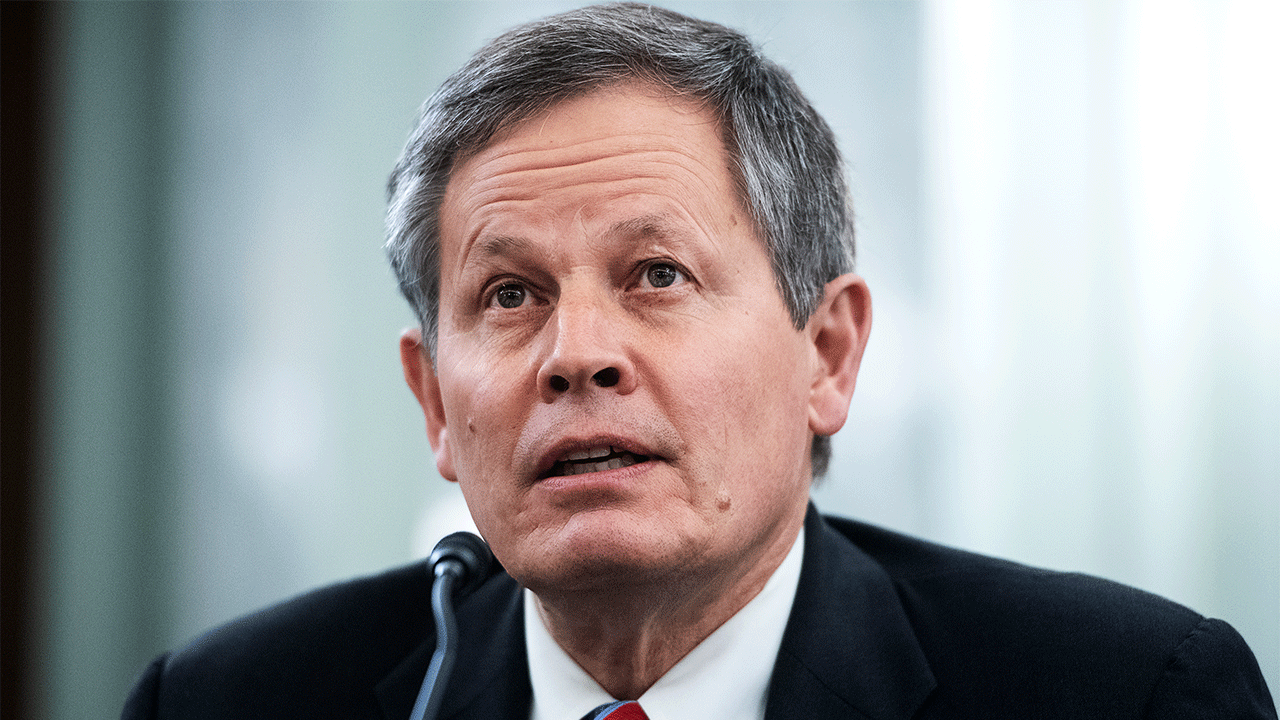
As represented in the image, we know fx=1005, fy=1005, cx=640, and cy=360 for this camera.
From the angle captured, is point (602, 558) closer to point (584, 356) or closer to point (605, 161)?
point (584, 356)

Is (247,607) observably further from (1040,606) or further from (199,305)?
(1040,606)

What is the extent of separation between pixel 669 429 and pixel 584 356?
0.43 feet

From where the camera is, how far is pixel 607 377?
1.16 m

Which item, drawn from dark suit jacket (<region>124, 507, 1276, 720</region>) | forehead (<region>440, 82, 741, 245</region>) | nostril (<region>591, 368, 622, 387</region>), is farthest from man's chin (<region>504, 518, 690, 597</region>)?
forehead (<region>440, 82, 741, 245</region>)

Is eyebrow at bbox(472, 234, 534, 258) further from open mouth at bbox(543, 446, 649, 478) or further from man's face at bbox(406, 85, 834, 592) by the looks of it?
open mouth at bbox(543, 446, 649, 478)

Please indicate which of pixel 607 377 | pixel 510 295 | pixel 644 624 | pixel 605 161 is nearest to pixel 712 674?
pixel 644 624

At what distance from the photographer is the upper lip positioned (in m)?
1.14

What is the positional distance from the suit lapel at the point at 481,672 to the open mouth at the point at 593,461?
414 mm

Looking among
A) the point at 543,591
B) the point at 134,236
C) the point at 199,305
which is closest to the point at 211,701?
the point at 543,591

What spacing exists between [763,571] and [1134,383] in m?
1.13

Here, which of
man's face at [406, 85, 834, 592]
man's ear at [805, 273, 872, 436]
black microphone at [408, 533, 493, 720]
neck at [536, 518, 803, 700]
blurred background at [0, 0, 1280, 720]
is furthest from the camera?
blurred background at [0, 0, 1280, 720]

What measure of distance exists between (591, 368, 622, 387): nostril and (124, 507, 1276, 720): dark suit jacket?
1.47 ft

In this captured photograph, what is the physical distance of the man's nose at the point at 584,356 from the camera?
1135 mm

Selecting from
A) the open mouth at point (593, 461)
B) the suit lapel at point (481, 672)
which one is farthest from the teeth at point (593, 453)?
the suit lapel at point (481, 672)
